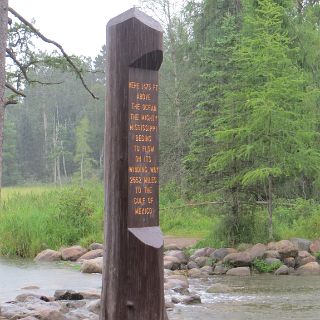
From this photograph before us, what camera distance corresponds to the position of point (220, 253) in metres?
15.3

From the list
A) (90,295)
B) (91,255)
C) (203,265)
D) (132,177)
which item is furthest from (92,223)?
(132,177)

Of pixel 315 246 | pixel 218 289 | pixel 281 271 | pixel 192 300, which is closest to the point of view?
pixel 192 300

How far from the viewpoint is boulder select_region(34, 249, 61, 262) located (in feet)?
56.7

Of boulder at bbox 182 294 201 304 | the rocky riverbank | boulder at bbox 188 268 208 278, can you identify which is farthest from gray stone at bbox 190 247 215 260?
boulder at bbox 182 294 201 304

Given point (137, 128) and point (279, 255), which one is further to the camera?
point (279, 255)

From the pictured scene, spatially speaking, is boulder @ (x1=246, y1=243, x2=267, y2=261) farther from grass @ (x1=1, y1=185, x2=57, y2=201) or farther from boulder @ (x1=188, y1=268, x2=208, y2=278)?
grass @ (x1=1, y1=185, x2=57, y2=201)

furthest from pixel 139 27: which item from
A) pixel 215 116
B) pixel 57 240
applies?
pixel 57 240

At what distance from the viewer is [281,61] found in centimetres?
1634

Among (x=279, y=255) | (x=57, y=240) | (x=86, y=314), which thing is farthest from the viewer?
(x=57, y=240)

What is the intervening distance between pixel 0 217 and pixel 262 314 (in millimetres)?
12261

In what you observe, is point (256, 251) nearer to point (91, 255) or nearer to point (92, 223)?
point (91, 255)

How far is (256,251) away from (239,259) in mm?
501

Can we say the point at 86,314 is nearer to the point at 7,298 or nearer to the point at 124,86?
the point at 7,298

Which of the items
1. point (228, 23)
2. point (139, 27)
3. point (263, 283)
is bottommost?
point (263, 283)
